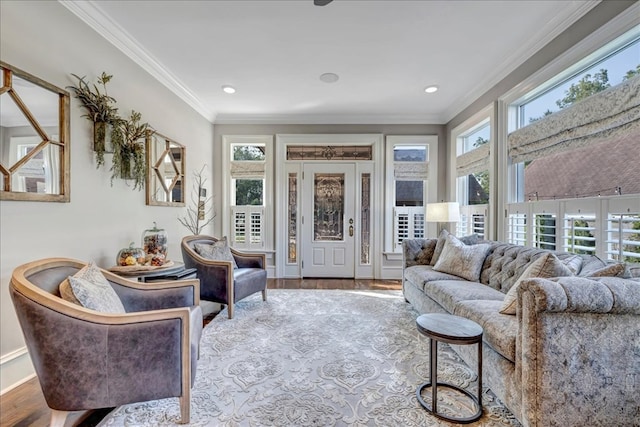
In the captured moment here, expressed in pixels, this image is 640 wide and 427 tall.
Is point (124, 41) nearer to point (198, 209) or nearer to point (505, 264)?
point (198, 209)

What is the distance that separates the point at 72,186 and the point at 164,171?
127 cm

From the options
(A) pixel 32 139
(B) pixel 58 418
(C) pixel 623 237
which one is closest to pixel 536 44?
(C) pixel 623 237

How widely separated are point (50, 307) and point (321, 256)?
3882mm

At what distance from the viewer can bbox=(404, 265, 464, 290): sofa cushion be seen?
2971mm

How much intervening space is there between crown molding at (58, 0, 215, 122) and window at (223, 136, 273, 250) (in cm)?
128

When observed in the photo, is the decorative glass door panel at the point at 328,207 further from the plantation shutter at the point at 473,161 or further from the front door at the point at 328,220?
the plantation shutter at the point at 473,161

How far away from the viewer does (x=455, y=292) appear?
7.99 feet

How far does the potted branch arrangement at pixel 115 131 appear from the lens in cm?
236

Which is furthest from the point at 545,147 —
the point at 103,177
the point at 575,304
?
the point at 103,177

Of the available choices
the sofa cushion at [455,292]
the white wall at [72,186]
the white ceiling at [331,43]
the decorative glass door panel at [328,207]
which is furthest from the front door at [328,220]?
the white wall at [72,186]

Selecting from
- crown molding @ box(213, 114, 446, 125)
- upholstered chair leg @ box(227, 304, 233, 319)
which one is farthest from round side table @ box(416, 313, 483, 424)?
crown molding @ box(213, 114, 446, 125)

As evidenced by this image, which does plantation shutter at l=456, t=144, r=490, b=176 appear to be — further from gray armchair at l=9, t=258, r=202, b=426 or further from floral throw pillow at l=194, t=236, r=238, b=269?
gray armchair at l=9, t=258, r=202, b=426

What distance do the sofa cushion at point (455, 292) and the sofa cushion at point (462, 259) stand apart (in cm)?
15

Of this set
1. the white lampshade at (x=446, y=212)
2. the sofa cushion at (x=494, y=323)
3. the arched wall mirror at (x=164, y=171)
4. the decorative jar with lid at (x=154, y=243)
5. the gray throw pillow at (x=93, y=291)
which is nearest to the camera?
the gray throw pillow at (x=93, y=291)
